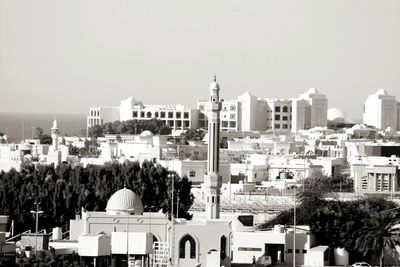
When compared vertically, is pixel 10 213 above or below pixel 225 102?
below

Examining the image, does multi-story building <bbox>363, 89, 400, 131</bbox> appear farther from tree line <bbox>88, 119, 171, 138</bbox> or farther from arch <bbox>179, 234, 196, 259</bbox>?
arch <bbox>179, 234, 196, 259</bbox>

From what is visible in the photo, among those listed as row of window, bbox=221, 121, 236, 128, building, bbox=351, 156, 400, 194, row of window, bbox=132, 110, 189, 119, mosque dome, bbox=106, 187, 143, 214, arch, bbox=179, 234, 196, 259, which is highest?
row of window, bbox=132, 110, 189, 119

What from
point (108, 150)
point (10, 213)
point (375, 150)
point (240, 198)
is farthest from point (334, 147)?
point (10, 213)

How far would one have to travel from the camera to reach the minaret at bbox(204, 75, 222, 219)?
1475 inches

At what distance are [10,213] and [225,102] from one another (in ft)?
207

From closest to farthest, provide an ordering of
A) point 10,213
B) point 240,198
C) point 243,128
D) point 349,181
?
point 10,213
point 240,198
point 349,181
point 243,128

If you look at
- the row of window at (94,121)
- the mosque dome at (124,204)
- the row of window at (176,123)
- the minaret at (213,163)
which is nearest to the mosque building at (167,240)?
the mosque dome at (124,204)

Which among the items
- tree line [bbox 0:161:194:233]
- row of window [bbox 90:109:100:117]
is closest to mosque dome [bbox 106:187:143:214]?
tree line [bbox 0:161:194:233]

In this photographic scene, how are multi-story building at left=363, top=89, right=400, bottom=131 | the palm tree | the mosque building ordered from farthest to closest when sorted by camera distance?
multi-story building at left=363, top=89, right=400, bottom=131 < the palm tree < the mosque building

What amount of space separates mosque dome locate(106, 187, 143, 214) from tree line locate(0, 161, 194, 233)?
12.9ft

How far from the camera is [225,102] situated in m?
101

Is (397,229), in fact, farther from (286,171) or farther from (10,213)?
(286,171)

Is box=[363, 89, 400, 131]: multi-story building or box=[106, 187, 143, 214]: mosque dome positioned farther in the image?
box=[363, 89, 400, 131]: multi-story building

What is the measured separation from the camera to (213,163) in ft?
125
